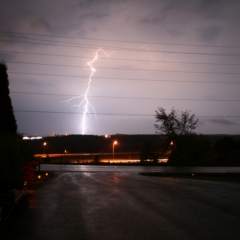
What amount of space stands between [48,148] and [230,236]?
116 meters

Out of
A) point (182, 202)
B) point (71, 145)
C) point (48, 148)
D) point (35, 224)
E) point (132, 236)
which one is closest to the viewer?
point (132, 236)

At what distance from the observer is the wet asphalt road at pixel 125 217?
25.9 ft

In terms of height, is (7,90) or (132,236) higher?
(7,90)

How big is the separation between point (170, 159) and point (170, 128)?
4.96 metres

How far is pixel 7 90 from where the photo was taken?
15.0m

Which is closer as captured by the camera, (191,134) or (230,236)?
(230,236)

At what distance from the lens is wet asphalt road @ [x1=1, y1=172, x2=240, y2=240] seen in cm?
789

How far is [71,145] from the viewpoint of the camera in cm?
12875

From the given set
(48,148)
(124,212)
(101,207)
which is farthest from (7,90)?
(48,148)

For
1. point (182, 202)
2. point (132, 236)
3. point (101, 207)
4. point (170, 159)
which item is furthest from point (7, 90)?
point (170, 159)

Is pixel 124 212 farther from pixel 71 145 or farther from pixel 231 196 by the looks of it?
pixel 71 145

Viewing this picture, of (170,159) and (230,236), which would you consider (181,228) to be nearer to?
(230,236)

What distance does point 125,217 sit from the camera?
974 cm

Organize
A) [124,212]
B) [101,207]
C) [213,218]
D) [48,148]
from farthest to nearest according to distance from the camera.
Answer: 1. [48,148]
2. [101,207]
3. [124,212]
4. [213,218]
